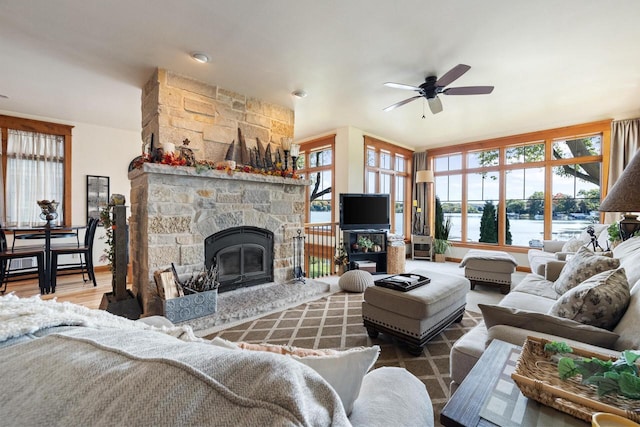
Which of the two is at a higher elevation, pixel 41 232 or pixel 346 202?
pixel 346 202

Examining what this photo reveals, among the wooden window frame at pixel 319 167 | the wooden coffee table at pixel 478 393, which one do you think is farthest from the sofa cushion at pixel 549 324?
the wooden window frame at pixel 319 167

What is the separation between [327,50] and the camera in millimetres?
2586

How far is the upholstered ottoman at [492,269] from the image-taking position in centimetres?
372

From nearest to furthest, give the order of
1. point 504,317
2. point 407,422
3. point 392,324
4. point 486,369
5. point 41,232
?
point 407,422
point 486,369
point 504,317
point 392,324
point 41,232

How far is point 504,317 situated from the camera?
132 centimetres

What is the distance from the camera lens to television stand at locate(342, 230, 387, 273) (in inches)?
187

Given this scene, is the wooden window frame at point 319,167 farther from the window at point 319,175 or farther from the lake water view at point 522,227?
the lake water view at point 522,227

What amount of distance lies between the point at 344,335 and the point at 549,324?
162cm

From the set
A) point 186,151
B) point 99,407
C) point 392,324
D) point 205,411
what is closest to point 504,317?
point 392,324

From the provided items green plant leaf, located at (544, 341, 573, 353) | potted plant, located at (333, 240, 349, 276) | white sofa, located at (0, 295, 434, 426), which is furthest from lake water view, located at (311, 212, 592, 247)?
white sofa, located at (0, 295, 434, 426)

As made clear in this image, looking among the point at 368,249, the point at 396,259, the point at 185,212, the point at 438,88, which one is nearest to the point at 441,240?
the point at 396,259

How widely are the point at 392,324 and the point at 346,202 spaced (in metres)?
2.75

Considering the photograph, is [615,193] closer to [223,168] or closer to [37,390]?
[37,390]

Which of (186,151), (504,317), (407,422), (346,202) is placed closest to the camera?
(407,422)
